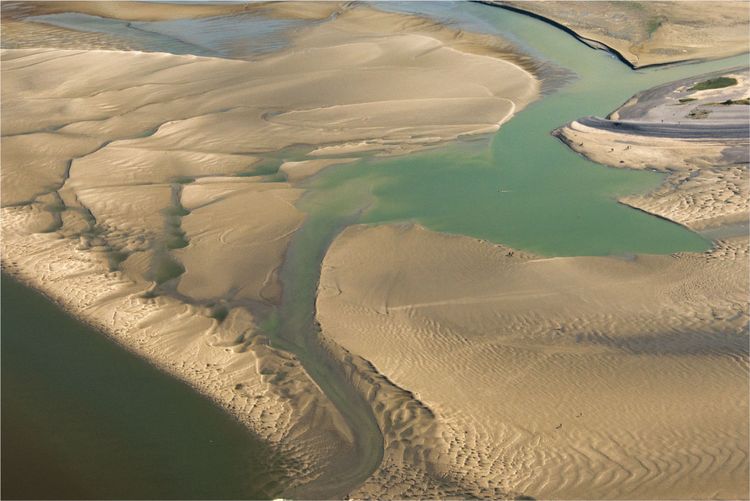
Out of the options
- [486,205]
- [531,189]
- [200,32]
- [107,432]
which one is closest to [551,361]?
[486,205]

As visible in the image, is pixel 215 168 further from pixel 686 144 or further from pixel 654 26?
pixel 654 26

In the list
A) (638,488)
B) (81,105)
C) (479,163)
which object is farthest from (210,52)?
(638,488)

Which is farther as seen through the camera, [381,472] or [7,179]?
[7,179]

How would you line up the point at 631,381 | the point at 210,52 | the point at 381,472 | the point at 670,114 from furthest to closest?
the point at 210,52 < the point at 670,114 < the point at 631,381 < the point at 381,472

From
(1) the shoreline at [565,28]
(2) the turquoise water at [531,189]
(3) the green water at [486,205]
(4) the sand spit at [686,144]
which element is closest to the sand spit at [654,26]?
(1) the shoreline at [565,28]

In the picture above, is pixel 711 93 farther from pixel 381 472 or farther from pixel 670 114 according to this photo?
pixel 381 472
